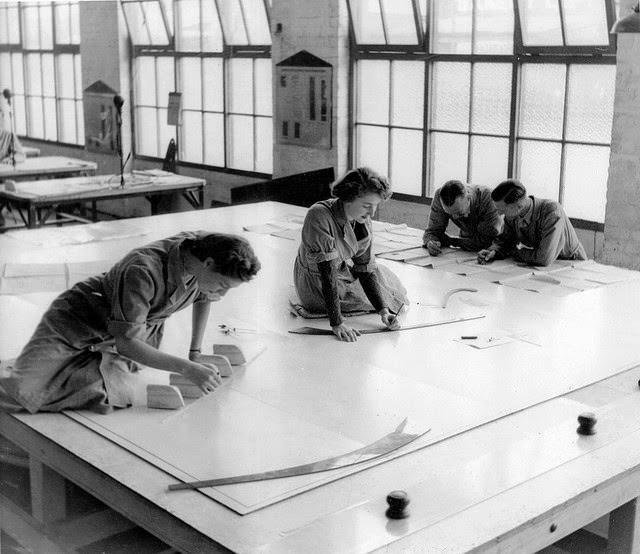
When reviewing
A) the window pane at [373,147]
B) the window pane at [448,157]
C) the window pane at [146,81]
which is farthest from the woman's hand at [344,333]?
the window pane at [146,81]

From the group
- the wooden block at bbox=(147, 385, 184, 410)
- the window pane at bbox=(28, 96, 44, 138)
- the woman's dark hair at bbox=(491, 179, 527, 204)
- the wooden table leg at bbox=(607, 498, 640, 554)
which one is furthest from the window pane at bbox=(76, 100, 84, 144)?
the wooden table leg at bbox=(607, 498, 640, 554)

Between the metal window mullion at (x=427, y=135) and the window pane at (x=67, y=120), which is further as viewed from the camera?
the window pane at (x=67, y=120)

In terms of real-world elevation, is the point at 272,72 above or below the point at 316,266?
above

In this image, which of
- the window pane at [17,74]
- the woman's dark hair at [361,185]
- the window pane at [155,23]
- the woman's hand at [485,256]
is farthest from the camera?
the window pane at [17,74]

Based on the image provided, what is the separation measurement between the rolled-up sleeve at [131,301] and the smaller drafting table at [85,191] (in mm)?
5486

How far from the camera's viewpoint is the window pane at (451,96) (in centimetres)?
830

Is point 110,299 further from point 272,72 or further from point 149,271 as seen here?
point 272,72

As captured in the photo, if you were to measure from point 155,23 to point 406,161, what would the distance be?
16.2 feet

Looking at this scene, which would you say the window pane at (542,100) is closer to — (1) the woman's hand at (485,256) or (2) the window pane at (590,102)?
(2) the window pane at (590,102)

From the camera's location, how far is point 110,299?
135 inches

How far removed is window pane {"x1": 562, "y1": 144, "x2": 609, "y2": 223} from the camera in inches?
289

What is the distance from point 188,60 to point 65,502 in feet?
29.7

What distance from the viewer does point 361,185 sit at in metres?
4.39

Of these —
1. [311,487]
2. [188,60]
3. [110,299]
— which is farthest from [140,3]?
[311,487]
